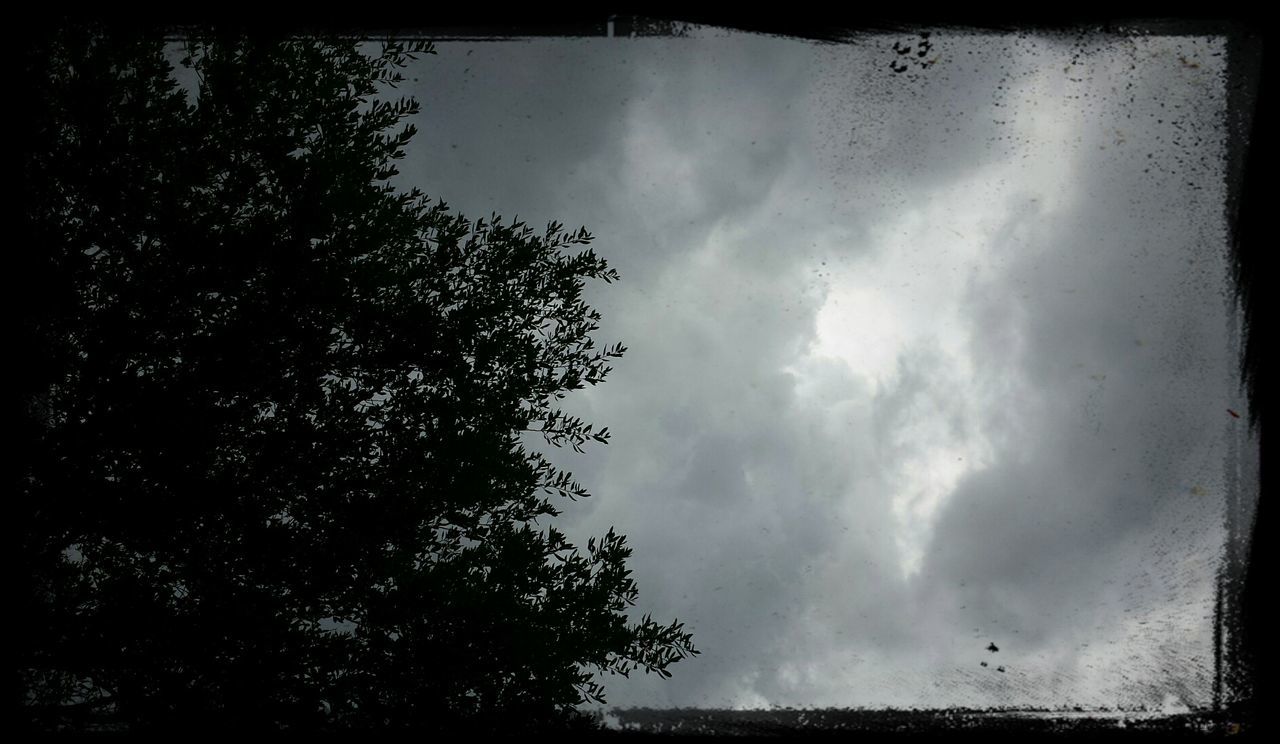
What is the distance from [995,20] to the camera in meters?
4.38

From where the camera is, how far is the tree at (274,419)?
5.32 m

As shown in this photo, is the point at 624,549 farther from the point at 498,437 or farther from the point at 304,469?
the point at 304,469

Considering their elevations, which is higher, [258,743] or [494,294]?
[494,294]

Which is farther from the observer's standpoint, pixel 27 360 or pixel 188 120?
pixel 188 120

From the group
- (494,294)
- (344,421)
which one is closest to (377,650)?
(344,421)

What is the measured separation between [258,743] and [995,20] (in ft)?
25.0

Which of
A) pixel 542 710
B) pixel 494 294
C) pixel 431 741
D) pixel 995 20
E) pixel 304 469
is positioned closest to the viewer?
pixel 995 20

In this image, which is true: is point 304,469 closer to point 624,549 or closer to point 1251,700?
point 624,549

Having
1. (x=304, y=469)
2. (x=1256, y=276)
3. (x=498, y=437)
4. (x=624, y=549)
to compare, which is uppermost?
(x=1256, y=276)

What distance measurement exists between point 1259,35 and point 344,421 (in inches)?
308

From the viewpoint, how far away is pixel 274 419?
19.6 feet

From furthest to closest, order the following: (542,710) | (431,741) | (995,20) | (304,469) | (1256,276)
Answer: (304,469), (542,710), (431,741), (1256,276), (995,20)

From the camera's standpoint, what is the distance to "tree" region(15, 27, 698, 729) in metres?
5.32

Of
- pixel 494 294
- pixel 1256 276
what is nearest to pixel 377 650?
pixel 494 294
